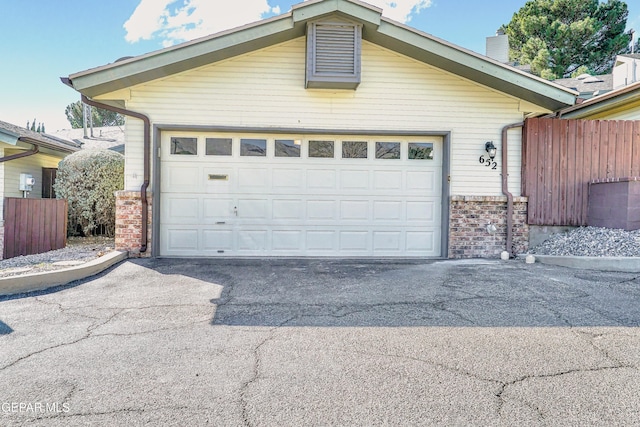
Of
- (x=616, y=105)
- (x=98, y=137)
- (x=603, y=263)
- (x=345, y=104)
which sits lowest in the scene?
(x=603, y=263)

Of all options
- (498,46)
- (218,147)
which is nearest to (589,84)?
(498,46)

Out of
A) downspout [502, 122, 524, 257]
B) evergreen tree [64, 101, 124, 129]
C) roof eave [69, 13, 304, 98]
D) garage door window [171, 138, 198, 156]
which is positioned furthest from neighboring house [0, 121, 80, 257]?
evergreen tree [64, 101, 124, 129]

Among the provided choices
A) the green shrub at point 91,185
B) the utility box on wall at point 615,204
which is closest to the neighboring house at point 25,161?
the green shrub at point 91,185

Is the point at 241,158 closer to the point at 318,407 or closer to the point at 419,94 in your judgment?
the point at 419,94

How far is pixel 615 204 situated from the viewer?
655 cm

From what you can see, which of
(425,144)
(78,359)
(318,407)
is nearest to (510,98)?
(425,144)

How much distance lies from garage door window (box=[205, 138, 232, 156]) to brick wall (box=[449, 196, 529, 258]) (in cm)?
434

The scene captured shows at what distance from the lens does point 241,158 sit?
6.89m

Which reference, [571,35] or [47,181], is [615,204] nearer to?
[47,181]

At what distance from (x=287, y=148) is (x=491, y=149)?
150 inches

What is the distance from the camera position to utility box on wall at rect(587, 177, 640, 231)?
6.31 metres

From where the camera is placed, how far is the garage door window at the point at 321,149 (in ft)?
22.9

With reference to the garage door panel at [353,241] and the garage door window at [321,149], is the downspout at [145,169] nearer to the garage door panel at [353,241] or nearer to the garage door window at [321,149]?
the garage door window at [321,149]

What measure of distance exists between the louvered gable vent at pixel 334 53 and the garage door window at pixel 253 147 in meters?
1.42
